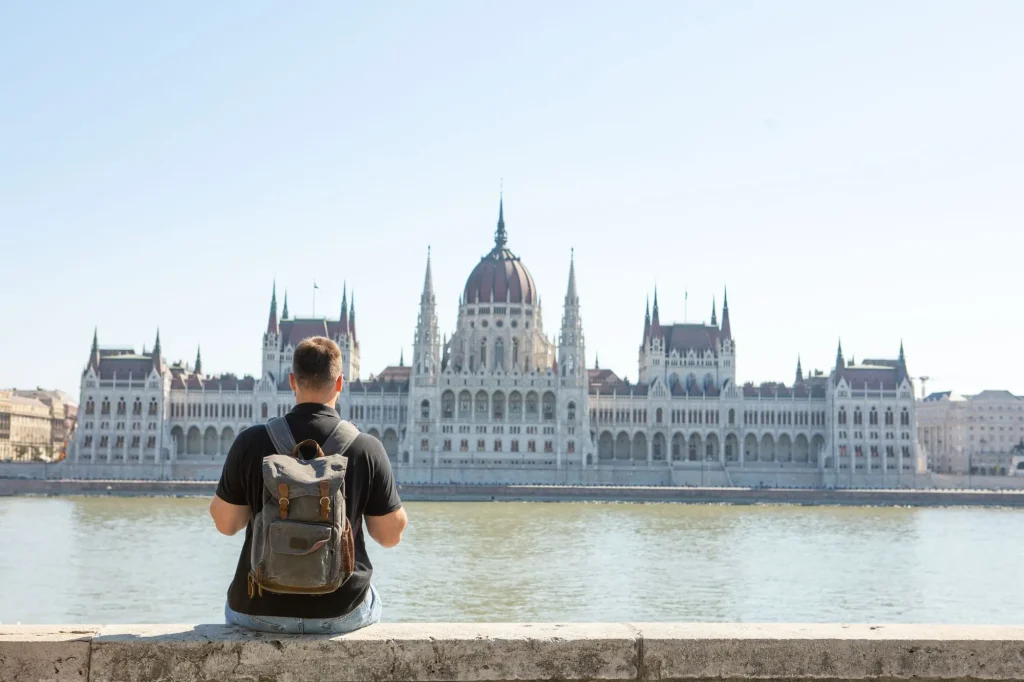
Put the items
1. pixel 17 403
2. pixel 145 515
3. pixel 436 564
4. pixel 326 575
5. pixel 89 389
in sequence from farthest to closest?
pixel 17 403 → pixel 89 389 → pixel 145 515 → pixel 436 564 → pixel 326 575

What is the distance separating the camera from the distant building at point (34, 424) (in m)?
136

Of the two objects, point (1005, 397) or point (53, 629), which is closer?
point (53, 629)

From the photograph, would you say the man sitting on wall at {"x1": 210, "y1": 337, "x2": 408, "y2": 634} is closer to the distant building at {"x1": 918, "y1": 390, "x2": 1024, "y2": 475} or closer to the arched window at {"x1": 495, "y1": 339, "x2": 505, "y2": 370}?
the arched window at {"x1": 495, "y1": 339, "x2": 505, "y2": 370}

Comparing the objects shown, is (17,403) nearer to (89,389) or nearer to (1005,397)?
(89,389)

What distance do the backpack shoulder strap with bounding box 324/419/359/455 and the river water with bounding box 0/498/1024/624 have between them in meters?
22.7

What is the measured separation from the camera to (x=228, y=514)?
583cm

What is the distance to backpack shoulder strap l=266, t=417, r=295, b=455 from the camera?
5.61 metres

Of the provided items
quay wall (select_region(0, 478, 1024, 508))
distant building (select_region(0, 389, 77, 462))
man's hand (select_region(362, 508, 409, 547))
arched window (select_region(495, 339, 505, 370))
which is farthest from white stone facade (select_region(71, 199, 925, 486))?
man's hand (select_region(362, 508, 409, 547))

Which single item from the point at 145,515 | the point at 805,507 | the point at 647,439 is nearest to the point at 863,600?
the point at 145,515

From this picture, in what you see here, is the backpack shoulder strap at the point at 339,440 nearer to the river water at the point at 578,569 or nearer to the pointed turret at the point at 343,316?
the river water at the point at 578,569

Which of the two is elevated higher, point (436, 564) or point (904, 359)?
point (904, 359)

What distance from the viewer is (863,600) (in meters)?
34.4

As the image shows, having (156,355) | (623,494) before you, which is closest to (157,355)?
(156,355)

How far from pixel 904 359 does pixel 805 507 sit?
36.8 meters
